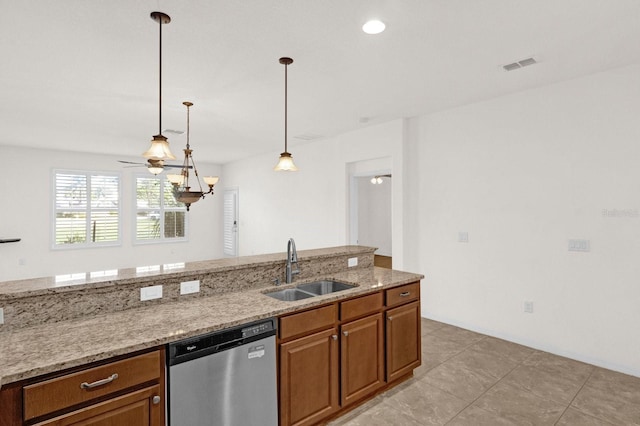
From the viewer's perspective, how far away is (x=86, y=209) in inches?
297

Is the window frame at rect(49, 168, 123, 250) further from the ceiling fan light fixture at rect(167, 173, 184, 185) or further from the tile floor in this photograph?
the tile floor

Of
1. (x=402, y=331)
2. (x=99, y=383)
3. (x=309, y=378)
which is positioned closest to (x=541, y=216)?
(x=402, y=331)

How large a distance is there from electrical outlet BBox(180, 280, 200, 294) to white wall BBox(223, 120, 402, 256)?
127 inches

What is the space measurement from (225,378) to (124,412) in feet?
1.58

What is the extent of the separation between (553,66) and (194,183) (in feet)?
26.8

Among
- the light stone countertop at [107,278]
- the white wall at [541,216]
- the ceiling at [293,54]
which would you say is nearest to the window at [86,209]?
the ceiling at [293,54]

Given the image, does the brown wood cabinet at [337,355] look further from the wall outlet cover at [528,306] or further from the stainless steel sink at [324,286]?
the wall outlet cover at [528,306]

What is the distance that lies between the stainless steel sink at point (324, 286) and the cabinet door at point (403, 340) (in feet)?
1.49

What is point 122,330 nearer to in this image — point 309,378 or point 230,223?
point 309,378

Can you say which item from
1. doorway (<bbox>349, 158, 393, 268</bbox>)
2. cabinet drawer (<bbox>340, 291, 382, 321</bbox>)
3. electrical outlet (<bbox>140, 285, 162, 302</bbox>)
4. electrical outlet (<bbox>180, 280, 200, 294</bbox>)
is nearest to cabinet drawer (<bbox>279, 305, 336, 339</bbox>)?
cabinet drawer (<bbox>340, 291, 382, 321</bbox>)

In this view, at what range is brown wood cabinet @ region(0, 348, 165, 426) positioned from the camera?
1359 mm

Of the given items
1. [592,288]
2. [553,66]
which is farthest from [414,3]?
[592,288]

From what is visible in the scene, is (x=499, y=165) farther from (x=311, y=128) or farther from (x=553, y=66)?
(x=311, y=128)

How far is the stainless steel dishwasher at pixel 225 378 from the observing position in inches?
67.3
